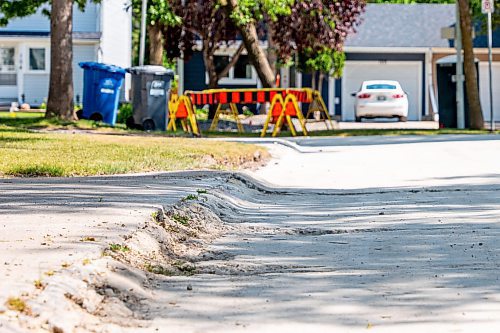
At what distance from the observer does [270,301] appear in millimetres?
7734

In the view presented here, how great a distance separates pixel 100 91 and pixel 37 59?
62.4ft

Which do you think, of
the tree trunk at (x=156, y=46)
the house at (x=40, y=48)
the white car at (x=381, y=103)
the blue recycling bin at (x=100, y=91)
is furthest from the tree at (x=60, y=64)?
→ the house at (x=40, y=48)

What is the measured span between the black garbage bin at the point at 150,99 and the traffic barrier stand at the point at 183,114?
20.3 inches

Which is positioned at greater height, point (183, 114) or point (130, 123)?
point (183, 114)

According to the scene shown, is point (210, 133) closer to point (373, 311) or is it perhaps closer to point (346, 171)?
point (346, 171)

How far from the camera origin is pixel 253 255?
401 inches

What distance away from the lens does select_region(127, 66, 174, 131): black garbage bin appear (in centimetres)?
3216

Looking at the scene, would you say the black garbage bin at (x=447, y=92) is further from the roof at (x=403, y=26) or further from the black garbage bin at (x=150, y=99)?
the roof at (x=403, y=26)

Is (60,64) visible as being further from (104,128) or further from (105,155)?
(105,155)

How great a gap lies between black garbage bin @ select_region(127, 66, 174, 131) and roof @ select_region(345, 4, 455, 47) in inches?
946

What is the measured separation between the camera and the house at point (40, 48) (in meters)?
53.2

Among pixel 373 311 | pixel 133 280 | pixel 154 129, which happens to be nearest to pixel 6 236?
pixel 133 280

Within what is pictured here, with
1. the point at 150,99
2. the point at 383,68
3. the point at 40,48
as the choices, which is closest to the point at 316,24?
the point at 150,99

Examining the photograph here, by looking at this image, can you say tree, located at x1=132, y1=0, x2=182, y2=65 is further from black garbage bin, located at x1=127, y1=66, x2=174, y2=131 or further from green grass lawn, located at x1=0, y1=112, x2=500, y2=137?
green grass lawn, located at x1=0, y1=112, x2=500, y2=137
